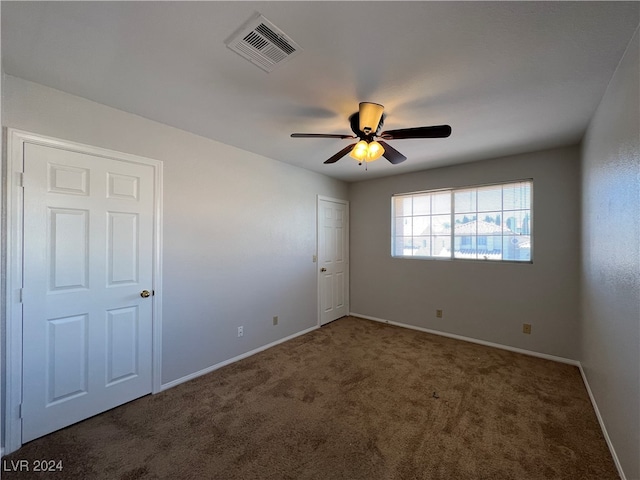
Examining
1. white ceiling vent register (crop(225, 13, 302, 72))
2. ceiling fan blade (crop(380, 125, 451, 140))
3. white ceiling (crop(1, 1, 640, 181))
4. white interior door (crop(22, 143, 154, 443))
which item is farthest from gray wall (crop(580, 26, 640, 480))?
white interior door (crop(22, 143, 154, 443))

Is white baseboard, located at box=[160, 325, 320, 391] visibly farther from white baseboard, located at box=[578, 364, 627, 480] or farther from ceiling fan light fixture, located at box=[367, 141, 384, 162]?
white baseboard, located at box=[578, 364, 627, 480]

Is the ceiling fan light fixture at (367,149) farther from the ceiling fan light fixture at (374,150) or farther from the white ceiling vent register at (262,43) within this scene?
the white ceiling vent register at (262,43)

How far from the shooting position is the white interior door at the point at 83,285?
1.83 meters

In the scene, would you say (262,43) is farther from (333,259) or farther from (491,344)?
(491,344)

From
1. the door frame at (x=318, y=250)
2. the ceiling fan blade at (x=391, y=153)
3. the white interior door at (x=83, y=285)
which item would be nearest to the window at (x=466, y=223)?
the door frame at (x=318, y=250)

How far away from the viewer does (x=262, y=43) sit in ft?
4.67

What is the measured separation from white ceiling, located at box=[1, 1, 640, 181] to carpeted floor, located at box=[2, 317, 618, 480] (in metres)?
2.44

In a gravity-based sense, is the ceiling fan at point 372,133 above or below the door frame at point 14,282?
above

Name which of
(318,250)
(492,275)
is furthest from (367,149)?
(492,275)

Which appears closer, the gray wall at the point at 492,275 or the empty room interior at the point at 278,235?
the empty room interior at the point at 278,235

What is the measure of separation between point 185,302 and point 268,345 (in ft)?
4.18

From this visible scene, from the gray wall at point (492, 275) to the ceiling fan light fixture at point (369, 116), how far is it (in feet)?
7.47

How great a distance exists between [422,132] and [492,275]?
2.51 meters

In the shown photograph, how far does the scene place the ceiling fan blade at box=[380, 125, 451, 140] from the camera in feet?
5.98
